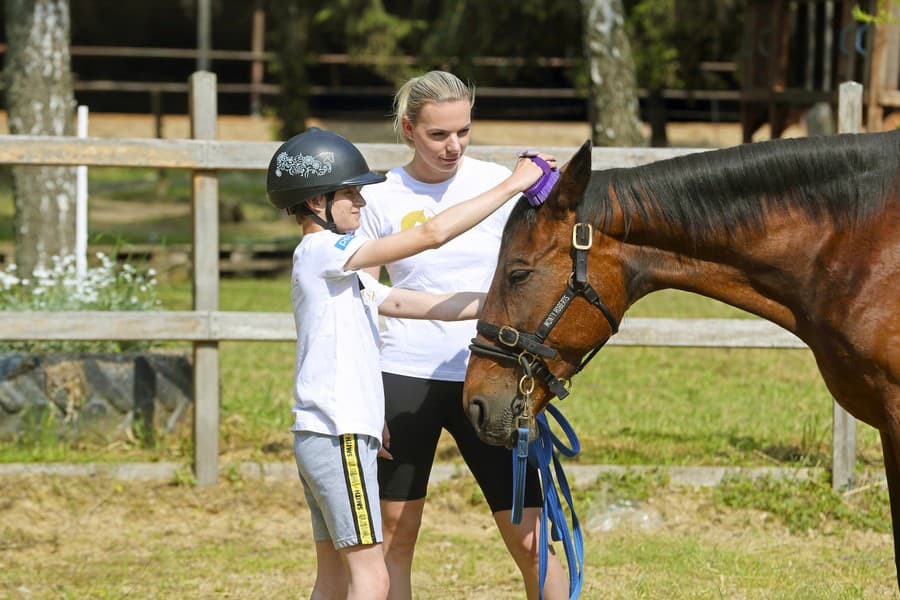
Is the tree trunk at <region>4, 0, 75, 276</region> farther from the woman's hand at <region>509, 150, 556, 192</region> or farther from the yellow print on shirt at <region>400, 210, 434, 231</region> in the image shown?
the woman's hand at <region>509, 150, 556, 192</region>

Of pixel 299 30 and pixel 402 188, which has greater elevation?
pixel 299 30

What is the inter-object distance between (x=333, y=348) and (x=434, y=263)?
1.93 feet

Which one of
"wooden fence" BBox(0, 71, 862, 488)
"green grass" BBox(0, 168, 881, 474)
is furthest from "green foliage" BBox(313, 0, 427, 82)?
"wooden fence" BBox(0, 71, 862, 488)

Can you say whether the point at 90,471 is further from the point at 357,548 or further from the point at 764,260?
the point at 764,260

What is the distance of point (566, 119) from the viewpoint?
70.2 feet

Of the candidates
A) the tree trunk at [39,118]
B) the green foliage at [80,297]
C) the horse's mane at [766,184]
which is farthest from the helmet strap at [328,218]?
the tree trunk at [39,118]

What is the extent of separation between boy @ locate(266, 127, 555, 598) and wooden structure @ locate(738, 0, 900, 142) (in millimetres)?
8607

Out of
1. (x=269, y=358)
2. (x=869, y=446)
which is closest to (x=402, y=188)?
(x=869, y=446)

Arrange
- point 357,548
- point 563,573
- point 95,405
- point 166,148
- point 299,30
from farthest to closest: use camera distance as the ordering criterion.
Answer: point 299,30 → point 95,405 → point 166,148 → point 563,573 → point 357,548

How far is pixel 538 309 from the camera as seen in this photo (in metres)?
2.96

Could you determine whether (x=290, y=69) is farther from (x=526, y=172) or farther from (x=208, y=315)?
(x=526, y=172)

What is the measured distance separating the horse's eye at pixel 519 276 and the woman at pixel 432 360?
0.42 metres

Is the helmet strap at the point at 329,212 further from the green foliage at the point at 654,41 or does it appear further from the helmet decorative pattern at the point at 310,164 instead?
the green foliage at the point at 654,41

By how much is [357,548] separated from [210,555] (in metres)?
2.05
